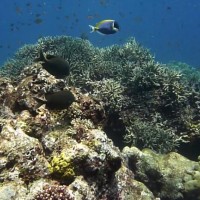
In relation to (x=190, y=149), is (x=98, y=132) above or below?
below

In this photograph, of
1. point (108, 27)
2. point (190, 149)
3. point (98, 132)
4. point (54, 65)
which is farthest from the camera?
point (108, 27)

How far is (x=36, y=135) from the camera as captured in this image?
5250 mm

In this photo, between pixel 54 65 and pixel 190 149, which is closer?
pixel 54 65

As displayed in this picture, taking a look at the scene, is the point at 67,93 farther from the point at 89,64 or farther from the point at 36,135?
the point at 89,64

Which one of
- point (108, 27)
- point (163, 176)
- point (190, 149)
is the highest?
point (108, 27)

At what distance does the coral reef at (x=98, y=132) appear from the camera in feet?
14.7


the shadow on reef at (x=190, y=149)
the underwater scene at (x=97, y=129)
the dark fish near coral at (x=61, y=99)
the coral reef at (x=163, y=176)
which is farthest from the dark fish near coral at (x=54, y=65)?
the shadow on reef at (x=190, y=149)

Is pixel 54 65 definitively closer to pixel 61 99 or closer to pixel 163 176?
pixel 61 99

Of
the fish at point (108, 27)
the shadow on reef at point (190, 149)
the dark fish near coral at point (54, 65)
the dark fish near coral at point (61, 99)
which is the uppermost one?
the fish at point (108, 27)

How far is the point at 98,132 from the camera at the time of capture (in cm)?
513

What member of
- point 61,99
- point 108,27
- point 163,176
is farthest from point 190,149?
point 61,99

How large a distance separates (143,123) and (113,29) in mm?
3391

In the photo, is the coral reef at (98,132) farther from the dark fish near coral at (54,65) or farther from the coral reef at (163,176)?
the dark fish near coral at (54,65)

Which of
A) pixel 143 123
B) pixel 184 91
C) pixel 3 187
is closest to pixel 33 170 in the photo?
pixel 3 187
